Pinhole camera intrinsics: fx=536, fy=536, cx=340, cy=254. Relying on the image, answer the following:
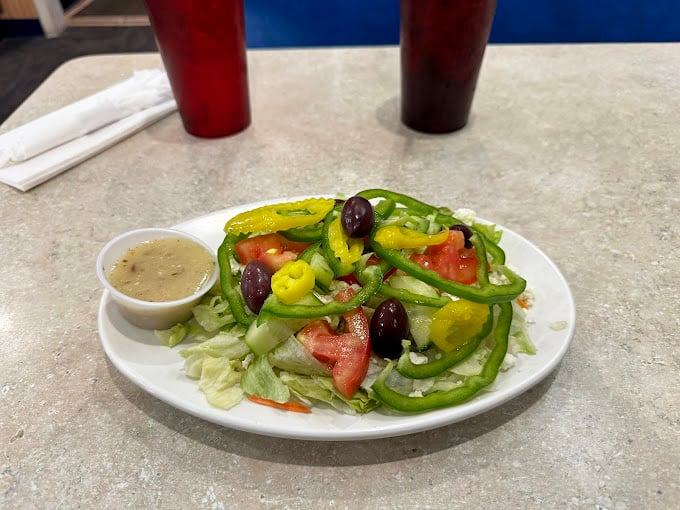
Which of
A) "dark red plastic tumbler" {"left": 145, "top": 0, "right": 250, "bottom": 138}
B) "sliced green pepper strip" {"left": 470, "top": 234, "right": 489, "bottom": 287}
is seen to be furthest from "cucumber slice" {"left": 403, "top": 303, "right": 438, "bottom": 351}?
"dark red plastic tumbler" {"left": 145, "top": 0, "right": 250, "bottom": 138}

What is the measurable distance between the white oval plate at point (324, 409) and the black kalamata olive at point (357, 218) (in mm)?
373

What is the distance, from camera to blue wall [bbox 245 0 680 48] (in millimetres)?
3330

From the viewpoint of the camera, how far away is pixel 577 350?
3.98ft

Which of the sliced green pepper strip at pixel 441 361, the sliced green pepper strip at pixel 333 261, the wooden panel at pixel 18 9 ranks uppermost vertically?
the sliced green pepper strip at pixel 333 261

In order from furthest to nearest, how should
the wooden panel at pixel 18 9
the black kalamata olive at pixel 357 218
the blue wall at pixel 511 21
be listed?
the wooden panel at pixel 18 9 < the blue wall at pixel 511 21 < the black kalamata olive at pixel 357 218

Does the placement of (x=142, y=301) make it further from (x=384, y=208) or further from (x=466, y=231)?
(x=466, y=231)

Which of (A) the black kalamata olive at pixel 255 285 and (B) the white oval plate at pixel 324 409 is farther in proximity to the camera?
(A) the black kalamata olive at pixel 255 285

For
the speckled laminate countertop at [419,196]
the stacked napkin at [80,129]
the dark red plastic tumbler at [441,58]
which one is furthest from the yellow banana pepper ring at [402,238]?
the stacked napkin at [80,129]

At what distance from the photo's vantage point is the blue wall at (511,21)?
3.33 m

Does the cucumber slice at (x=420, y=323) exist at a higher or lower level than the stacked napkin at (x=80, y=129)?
higher

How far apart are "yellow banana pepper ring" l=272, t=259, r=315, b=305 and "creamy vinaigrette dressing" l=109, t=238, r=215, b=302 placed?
0.25 meters

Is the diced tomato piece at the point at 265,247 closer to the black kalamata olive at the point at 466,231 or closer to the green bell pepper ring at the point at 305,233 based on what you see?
the green bell pepper ring at the point at 305,233

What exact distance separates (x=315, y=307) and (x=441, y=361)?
0.27 meters

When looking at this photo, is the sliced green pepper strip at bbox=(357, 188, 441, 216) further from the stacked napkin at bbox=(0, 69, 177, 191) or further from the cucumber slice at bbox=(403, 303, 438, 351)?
the stacked napkin at bbox=(0, 69, 177, 191)
